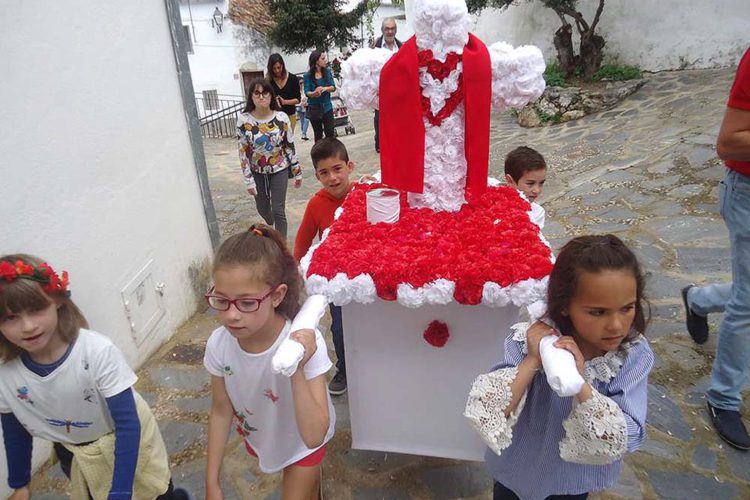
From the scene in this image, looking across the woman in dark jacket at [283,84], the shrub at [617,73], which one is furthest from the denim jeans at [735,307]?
the shrub at [617,73]

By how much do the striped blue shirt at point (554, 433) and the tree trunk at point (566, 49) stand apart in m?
9.13

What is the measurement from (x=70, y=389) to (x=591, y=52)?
9.82 meters

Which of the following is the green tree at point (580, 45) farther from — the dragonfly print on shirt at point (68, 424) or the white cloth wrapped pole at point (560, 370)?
the dragonfly print on shirt at point (68, 424)

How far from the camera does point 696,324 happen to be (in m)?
2.96

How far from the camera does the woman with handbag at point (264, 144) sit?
4297 millimetres

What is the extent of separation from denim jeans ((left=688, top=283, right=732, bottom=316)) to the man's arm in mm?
1010

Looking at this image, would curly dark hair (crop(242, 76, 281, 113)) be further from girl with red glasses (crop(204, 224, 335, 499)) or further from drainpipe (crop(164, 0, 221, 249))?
girl with red glasses (crop(204, 224, 335, 499))

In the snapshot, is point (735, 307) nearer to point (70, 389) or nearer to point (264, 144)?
point (70, 389)

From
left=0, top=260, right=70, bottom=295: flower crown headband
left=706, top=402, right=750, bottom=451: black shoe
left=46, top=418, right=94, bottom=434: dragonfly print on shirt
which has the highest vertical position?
left=0, top=260, right=70, bottom=295: flower crown headband

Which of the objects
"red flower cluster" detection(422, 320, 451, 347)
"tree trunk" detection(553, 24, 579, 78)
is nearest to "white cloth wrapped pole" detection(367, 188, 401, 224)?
"red flower cluster" detection(422, 320, 451, 347)

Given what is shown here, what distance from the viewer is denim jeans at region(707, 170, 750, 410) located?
211 centimetres

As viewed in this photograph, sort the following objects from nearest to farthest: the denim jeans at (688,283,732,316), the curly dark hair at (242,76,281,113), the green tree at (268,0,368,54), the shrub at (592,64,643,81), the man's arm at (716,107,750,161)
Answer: the man's arm at (716,107,750,161), the denim jeans at (688,283,732,316), the curly dark hair at (242,76,281,113), the shrub at (592,64,643,81), the green tree at (268,0,368,54)

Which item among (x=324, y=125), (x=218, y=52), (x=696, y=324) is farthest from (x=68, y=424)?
(x=218, y=52)

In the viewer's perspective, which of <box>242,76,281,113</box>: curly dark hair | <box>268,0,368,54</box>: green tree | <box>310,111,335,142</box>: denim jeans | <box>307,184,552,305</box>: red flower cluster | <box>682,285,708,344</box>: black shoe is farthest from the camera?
<box>268,0,368,54</box>: green tree
